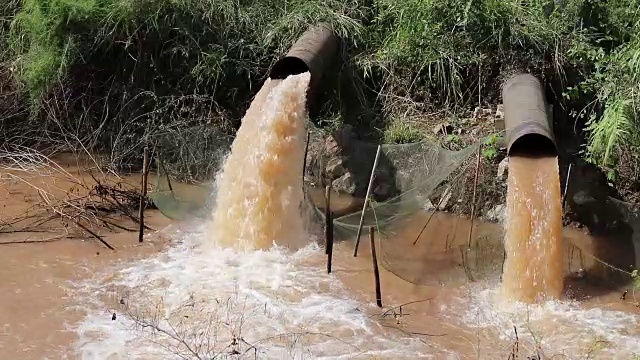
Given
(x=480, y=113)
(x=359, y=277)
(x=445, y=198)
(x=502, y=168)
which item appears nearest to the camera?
(x=359, y=277)

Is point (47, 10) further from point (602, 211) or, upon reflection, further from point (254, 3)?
point (602, 211)

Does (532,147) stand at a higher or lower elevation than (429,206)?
higher

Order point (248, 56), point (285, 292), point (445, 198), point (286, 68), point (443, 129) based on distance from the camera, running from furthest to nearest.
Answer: point (248, 56) < point (443, 129) < point (286, 68) < point (445, 198) < point (285, 292)

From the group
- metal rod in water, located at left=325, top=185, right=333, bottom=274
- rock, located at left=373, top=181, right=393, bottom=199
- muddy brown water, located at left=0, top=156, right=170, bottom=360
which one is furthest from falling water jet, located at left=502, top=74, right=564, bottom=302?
muddy brown water, located at left=0, top=156, right=170, bottom=360

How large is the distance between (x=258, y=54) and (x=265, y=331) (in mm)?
4612

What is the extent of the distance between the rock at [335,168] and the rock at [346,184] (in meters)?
0.05

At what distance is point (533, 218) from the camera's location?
20.7ft

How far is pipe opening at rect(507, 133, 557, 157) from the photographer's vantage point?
6.36 metres

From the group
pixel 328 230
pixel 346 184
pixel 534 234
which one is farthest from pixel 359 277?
pixel 346 184

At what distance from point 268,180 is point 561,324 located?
10.2 ft

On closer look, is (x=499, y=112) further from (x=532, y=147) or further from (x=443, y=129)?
(x=532, y=147)

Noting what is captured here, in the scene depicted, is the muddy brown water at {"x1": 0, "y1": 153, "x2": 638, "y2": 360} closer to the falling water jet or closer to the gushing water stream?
the gushing water stream

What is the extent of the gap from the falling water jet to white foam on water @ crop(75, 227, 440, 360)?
48.7 inches

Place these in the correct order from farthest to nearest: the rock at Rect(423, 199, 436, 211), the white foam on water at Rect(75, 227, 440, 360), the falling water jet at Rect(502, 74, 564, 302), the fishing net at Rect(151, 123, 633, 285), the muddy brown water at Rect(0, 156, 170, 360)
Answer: the rock at Rect(423, 199, 436, 211), the fishing net at Rect(151, 123, 633, 285), the falling water jet at Rect(502, 74, 564, 302), the muddy brown water at Rect(0, 156, 170, 360), the white foam on water at Rect(75, 227, 440, 360)
